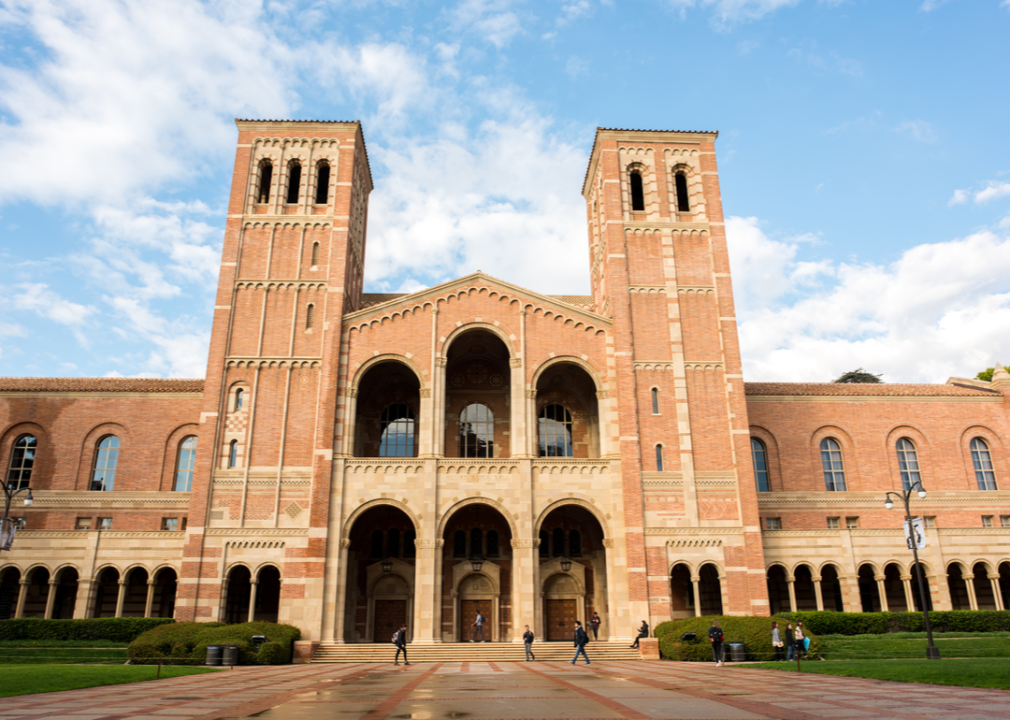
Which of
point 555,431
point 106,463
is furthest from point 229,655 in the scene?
point 555,431

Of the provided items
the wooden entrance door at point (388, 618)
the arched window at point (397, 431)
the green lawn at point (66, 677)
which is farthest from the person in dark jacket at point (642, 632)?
the green lawn at point (66, 677)

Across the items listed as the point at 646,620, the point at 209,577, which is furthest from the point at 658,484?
the point at 209,577

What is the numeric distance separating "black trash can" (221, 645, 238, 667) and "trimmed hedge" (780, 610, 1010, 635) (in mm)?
23056

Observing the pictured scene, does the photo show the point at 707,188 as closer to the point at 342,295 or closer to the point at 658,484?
the point at 658,484

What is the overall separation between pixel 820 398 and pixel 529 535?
20288mm

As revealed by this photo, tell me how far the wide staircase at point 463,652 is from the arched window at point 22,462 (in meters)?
20.2

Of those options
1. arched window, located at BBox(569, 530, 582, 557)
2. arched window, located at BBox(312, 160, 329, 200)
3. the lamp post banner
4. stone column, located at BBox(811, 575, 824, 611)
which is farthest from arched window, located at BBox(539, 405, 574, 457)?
the lamp post banner

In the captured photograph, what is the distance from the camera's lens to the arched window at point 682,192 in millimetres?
39781

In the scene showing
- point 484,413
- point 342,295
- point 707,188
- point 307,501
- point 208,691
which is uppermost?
point 707,188

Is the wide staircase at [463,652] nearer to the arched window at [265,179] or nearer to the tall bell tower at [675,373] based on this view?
the tall bell tower at [675,373]

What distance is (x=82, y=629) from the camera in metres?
31.4

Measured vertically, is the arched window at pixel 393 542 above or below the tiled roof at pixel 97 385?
below

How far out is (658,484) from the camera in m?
33.2

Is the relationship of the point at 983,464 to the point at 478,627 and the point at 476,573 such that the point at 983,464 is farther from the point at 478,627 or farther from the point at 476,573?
the point at 478,627
